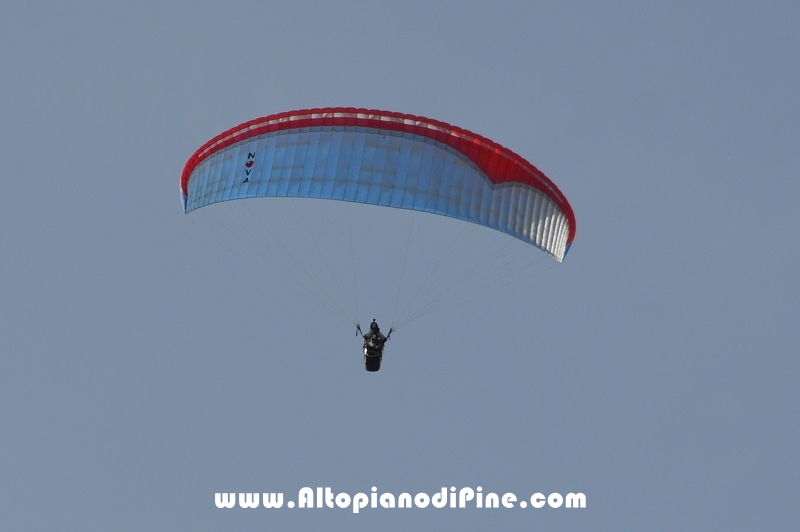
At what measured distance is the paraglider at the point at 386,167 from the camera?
119 ft

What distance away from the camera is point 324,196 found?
118 ft

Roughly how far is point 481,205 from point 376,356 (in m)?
4.78

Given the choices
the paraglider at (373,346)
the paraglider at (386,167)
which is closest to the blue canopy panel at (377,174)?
the paraglider at (386,167)

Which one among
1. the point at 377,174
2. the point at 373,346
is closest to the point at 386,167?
the point at 377,174

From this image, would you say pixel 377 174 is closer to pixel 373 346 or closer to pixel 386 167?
pixel 386 167

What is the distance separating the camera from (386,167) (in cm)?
3625

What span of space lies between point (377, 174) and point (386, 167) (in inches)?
10.1

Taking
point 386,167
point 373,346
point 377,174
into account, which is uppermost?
point 386,167

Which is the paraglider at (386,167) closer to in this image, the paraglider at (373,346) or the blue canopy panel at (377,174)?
the blue canopy panel at (377,174)

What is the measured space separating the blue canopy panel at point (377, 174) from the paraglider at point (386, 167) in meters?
0.02

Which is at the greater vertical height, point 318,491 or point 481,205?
point 481,205

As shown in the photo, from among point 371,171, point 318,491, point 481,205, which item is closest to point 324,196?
point 371,171

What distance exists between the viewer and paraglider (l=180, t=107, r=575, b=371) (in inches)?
1423

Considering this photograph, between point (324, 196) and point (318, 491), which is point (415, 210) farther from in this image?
point (318, 491)
